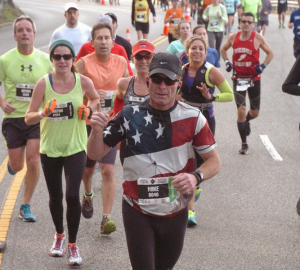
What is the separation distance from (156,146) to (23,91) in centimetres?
314

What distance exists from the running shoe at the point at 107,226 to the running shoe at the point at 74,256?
63 centimetres

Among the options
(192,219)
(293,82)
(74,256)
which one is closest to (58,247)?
(74,256)

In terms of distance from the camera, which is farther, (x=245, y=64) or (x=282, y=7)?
(x=282, y=7)

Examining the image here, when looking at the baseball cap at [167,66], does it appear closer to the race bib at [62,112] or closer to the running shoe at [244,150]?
the race bib at [62,112]

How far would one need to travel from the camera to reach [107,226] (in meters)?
6.27

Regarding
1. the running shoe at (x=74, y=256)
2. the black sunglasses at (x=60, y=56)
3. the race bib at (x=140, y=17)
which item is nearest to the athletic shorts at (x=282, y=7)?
the race bib at (x=140, y=17)

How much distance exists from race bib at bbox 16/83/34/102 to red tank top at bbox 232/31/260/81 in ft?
13.8

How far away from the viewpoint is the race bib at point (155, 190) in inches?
158

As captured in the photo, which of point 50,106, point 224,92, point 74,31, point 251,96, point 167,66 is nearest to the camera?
point 167,66

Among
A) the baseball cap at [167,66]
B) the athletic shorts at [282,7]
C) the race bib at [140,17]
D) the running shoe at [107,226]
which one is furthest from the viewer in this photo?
the athletic shorts at [282,7]

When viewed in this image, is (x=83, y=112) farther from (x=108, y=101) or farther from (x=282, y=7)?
(x=282, y=7)

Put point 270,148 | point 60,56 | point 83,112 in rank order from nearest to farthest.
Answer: point 83,112
point 60,56
point 270,148

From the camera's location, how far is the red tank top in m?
9.98

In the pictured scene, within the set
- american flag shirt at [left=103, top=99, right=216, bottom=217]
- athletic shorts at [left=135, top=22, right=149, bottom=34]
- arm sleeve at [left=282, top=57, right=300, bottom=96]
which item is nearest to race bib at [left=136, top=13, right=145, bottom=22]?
athletic shorts at [left=135, top=22, right=149, bottom=34]
